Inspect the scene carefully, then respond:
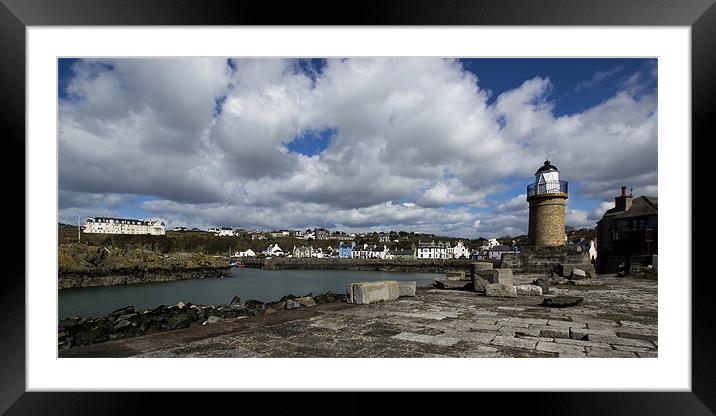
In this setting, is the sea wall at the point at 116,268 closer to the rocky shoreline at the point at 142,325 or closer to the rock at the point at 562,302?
the rocky shoreline at the point at 142,325

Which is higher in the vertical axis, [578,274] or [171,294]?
[578,274]

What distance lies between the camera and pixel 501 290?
682 centimetres

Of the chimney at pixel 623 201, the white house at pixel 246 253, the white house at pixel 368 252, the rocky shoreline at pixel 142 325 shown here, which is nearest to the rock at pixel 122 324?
the rocky shoreline at pixel 142 325

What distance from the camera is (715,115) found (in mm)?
2377

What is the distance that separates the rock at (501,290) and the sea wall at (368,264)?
41.2m

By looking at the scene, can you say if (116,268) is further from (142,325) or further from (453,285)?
(453,285)

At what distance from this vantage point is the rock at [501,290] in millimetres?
6758

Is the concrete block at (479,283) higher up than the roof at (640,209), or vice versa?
the roof at (640,209)

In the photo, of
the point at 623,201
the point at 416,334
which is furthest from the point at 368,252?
the point at 416,334

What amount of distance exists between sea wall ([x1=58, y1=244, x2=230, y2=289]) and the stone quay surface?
3118 centimetres

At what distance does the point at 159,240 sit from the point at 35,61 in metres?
51.9

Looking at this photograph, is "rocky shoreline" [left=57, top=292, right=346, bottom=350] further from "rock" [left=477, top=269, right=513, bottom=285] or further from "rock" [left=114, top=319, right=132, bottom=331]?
"rock" [left=477, top=269, right=513, bottom=285]

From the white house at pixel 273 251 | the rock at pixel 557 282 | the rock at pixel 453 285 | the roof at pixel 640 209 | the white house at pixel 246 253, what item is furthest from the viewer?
the white house at pixel 273 251
